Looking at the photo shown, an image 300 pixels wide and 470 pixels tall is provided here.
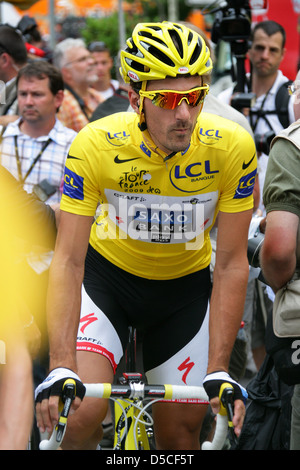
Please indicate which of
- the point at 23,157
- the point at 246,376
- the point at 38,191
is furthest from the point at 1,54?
the point at 246,376

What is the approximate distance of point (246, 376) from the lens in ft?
24.5

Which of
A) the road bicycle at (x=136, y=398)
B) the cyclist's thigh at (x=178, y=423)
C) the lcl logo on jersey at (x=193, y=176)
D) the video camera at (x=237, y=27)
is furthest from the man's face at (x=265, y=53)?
the road bicycle at (x=136, y=398)

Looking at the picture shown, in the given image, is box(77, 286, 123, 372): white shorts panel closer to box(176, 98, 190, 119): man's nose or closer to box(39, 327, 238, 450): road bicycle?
box(39, 327, 238, 450): road bicycle

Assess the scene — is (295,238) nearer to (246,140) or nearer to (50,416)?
(246,140)

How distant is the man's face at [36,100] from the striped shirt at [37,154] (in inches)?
5.4

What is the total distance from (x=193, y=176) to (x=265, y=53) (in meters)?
4.15

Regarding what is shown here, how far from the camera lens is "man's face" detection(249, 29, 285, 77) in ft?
25.5

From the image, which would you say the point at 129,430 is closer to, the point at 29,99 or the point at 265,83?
the point at 29,99

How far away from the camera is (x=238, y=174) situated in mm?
4027

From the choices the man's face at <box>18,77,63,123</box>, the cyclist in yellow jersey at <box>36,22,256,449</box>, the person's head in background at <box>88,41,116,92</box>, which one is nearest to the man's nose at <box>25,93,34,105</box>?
the man's face at <box>18,77,63,123</box>

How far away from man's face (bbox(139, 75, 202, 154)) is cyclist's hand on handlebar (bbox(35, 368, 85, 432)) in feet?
3.80

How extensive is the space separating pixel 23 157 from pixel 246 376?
292 centimetres

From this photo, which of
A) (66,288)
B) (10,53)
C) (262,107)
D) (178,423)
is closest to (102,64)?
(10,53)

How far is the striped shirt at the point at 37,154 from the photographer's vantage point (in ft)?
19.8
